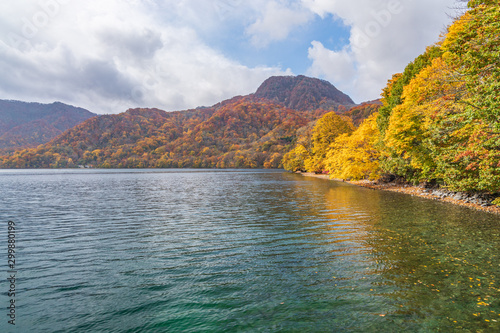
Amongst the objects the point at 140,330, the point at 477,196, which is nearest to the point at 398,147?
the point at 477,196

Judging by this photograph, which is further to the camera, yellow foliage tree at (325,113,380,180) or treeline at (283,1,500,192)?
yellow foliage tree at (325,113,380,180)

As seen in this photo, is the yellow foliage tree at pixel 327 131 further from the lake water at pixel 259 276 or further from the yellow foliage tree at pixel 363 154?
the lake water at pixel 259 276

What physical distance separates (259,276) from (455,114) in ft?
67.8

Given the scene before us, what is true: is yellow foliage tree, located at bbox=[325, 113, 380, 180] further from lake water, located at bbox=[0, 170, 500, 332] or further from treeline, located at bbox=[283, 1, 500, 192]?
lake water, located at bbox=[0, 170, 500, 332]

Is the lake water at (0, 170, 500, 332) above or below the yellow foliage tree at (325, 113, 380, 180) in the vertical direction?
below

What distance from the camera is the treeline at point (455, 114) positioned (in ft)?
53.6

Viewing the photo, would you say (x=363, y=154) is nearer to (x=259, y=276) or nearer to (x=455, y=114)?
(x=455, y=114)

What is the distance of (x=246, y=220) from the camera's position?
1953cm

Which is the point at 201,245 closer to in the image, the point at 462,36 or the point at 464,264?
the point at 464,264

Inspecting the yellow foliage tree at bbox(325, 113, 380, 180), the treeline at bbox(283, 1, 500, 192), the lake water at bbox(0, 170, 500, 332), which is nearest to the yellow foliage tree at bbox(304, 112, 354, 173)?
the yellow foliage tree at bbox(325, 113, 380, 180)

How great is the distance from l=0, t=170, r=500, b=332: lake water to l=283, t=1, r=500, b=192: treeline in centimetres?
537

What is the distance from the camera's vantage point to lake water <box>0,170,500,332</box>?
6.75 meters

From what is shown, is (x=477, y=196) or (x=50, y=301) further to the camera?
(x=477, y=196)

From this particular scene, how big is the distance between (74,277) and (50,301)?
71.3 inches
